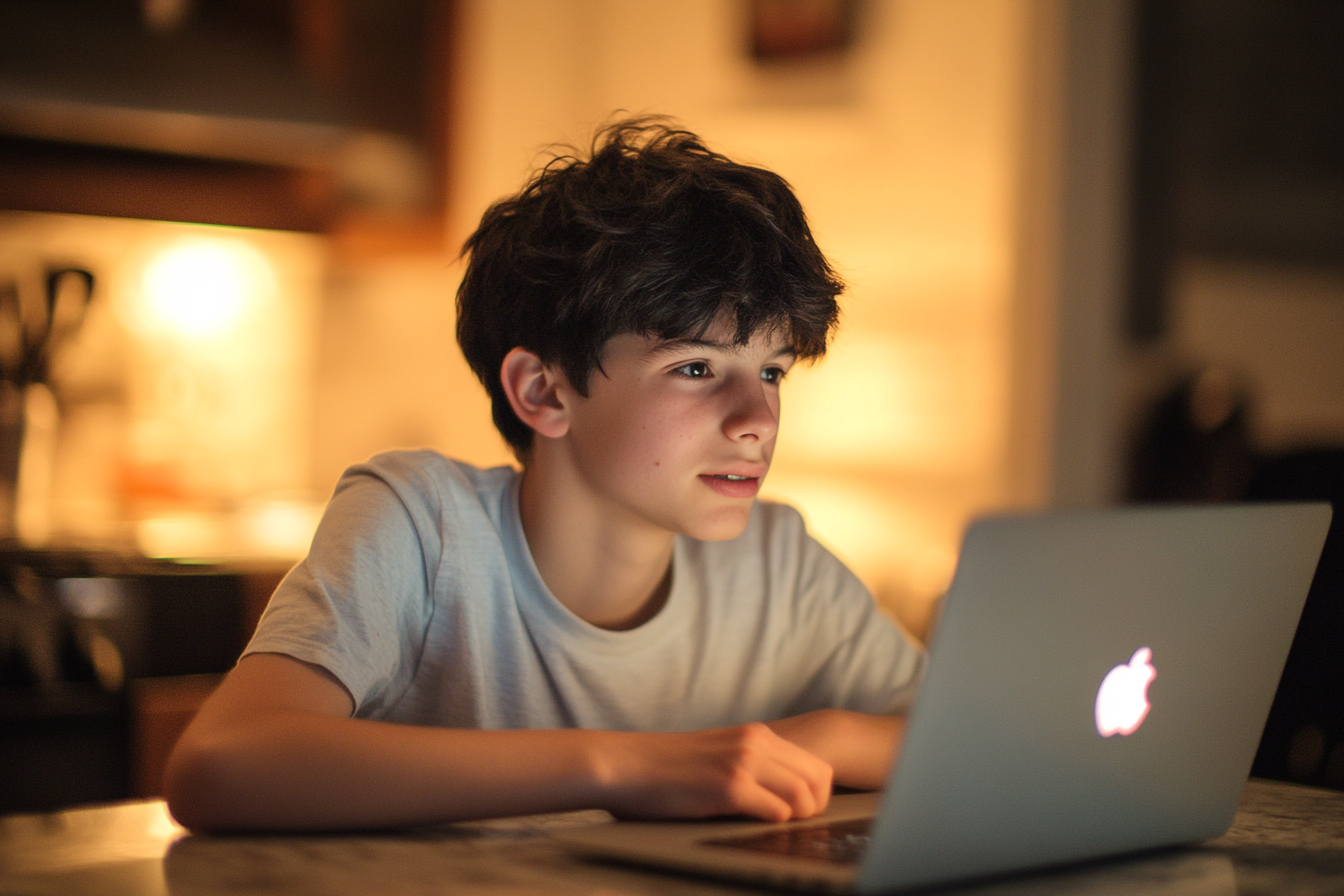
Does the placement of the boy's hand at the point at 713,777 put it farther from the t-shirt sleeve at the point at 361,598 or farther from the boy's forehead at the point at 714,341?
the boy's forehead at the point at 714,341

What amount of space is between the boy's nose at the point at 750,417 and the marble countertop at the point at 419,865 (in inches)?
12.8

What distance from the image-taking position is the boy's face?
103 centimetres

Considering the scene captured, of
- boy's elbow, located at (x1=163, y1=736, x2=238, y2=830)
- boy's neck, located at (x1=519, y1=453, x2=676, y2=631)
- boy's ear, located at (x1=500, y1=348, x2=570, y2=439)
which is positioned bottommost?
boy's elbow, located at (x1=163, y1=736, x2=238, y2=830)

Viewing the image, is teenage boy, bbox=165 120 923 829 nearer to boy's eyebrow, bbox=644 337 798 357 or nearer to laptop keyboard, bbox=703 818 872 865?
boy's eyebrow, bbox=644 337 798 357

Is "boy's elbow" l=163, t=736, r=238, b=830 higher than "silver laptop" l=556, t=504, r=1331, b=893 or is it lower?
lower

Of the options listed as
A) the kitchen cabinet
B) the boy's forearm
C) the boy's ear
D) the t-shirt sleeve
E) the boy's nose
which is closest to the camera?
the boy's forearm

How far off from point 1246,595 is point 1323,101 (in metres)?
2.62

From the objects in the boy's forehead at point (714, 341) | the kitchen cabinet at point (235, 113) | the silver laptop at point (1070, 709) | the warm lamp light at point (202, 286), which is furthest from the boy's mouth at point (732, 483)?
the warm lamp light at point (202, 286)

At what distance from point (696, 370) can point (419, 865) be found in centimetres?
49

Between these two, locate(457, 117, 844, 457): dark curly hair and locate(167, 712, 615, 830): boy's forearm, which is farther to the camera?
locate(457, 117, 844, 457): dark curly hair

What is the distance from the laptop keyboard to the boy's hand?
2 centimetres

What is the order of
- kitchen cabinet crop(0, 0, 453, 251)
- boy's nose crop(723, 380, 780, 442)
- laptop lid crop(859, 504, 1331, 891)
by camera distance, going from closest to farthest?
laptop lid crop(859, 504, 1331, 891)
boy's nose crop(723, 380, 780, 442)
kitchen cabinet crop(0, 0, 453, 251)

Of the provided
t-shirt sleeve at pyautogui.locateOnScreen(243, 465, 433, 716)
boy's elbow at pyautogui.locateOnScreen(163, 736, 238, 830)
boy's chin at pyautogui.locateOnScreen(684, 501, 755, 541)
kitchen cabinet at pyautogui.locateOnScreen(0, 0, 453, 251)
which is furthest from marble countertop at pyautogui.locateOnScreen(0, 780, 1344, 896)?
kitchen cabinet at pyautogui.locateOnScreen(0, 0, 453, 251)

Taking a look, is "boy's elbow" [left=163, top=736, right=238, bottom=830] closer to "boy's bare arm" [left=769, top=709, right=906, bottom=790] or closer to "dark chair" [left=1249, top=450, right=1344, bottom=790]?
"boy's bare arm" [left=769, top=709, right=906, bottom=790]
